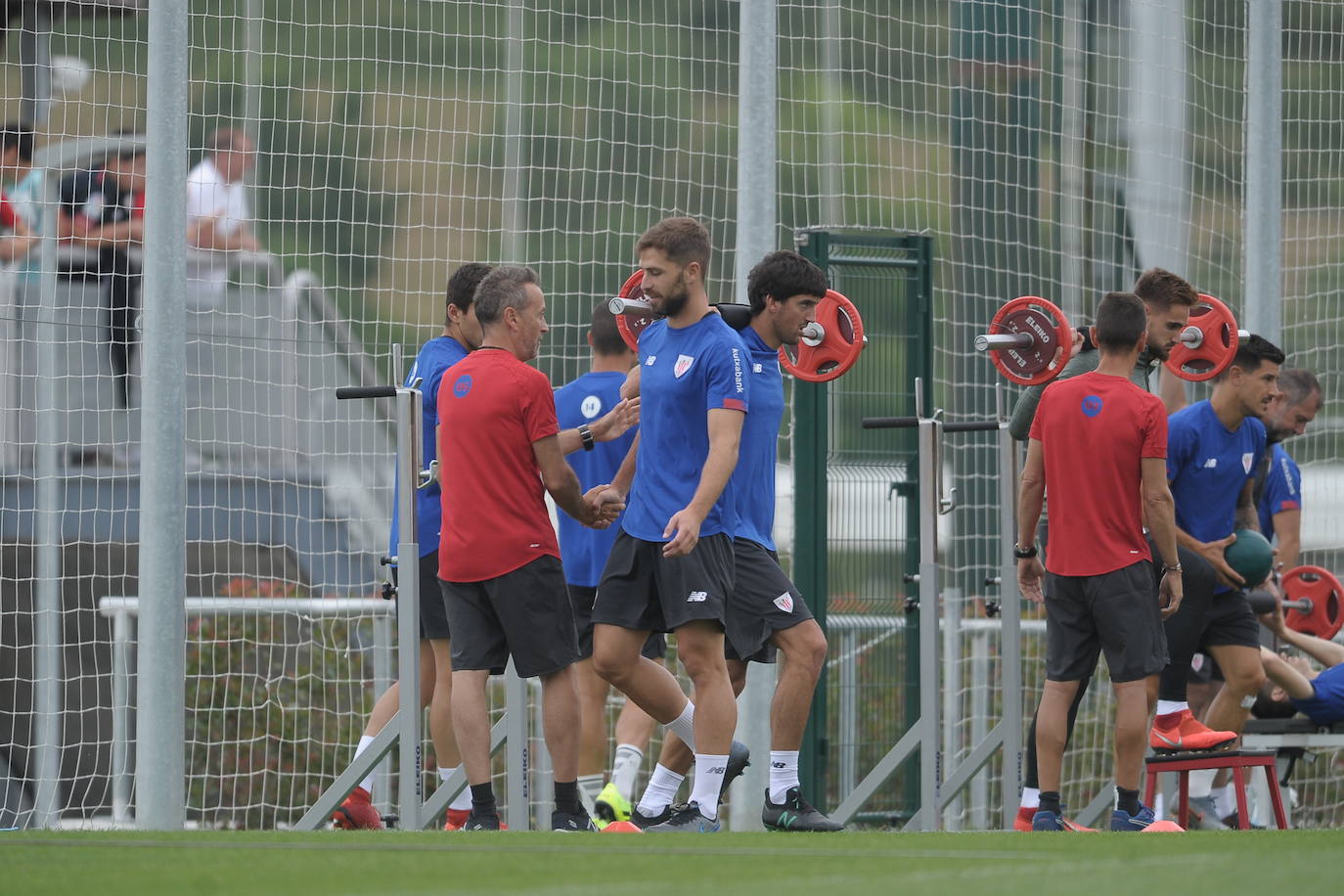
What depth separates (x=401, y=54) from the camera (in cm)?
926

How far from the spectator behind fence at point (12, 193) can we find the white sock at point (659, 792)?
4079mm

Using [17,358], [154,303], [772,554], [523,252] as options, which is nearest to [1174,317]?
[772,554]

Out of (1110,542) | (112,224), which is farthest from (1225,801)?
(112,224)

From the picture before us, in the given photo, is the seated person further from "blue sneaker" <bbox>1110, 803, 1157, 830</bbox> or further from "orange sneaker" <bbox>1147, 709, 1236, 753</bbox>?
"blue sneaker" <bbox>1110, 803, 1157, 830</bbox>

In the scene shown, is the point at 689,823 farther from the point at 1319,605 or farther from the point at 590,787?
Answer: the point at 1319,605

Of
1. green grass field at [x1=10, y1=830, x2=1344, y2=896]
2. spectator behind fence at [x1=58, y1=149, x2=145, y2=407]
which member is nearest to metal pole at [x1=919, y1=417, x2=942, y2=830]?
green grass field at [x1=10, y1=830, x2=1344, y2=896]

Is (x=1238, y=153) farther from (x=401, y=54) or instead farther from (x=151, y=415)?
(x=151, y=415)

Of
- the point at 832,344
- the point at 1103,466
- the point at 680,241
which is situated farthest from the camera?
the point at 832,344

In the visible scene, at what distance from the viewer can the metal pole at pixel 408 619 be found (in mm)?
A: 7074

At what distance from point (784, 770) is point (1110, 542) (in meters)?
1.41

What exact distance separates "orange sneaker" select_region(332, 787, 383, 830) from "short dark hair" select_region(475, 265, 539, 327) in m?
2.07

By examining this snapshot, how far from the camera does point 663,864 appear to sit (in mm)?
5293

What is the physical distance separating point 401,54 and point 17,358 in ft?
7.26

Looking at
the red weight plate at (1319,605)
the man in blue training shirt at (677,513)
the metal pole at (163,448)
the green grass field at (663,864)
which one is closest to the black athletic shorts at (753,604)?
the man in blue training shirt at (677,513)
